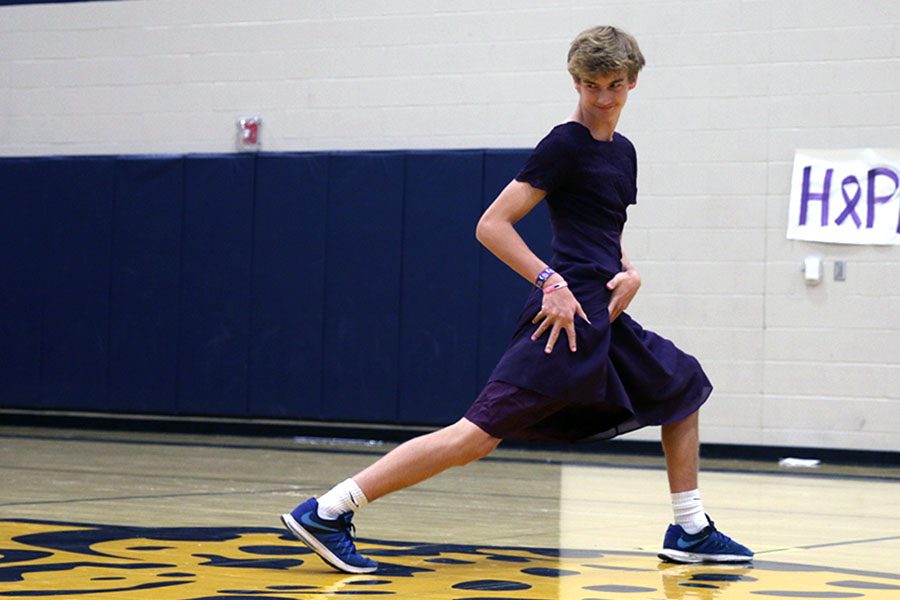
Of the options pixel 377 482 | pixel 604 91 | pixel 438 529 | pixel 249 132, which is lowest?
pixel 438 529

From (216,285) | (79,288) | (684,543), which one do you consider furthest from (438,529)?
(79,288)

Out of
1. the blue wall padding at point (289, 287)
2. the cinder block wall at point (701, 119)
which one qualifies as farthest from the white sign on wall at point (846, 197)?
the blue wall padding at point (289, 287)

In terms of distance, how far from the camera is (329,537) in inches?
136

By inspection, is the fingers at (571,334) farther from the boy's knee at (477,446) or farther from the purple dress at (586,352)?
the boy's knee at (477,446)

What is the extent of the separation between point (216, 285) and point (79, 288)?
3.49 feet

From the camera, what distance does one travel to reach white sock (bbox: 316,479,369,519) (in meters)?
3.47

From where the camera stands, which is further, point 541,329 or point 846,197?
point 846,197

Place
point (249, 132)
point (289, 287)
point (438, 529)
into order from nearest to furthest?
1. point (438, 529)
2. point (289, 287)
3. point (249, 132)

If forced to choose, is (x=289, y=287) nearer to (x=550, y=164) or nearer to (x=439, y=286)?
(x=439, y=286)

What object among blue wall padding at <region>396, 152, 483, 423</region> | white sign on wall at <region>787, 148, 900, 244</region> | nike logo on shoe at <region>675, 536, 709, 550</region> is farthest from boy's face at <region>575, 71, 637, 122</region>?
blue wall padding at <region>396, 152, 483, 423</region>

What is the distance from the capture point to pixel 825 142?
28.6ft

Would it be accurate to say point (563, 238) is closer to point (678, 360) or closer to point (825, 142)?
point (678, 360)

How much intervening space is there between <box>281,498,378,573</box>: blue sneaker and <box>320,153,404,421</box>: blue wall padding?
6072 mm

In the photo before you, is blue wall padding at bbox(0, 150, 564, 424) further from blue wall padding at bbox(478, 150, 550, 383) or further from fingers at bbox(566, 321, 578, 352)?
fingers at bbox(566, 321, 578, 352)
